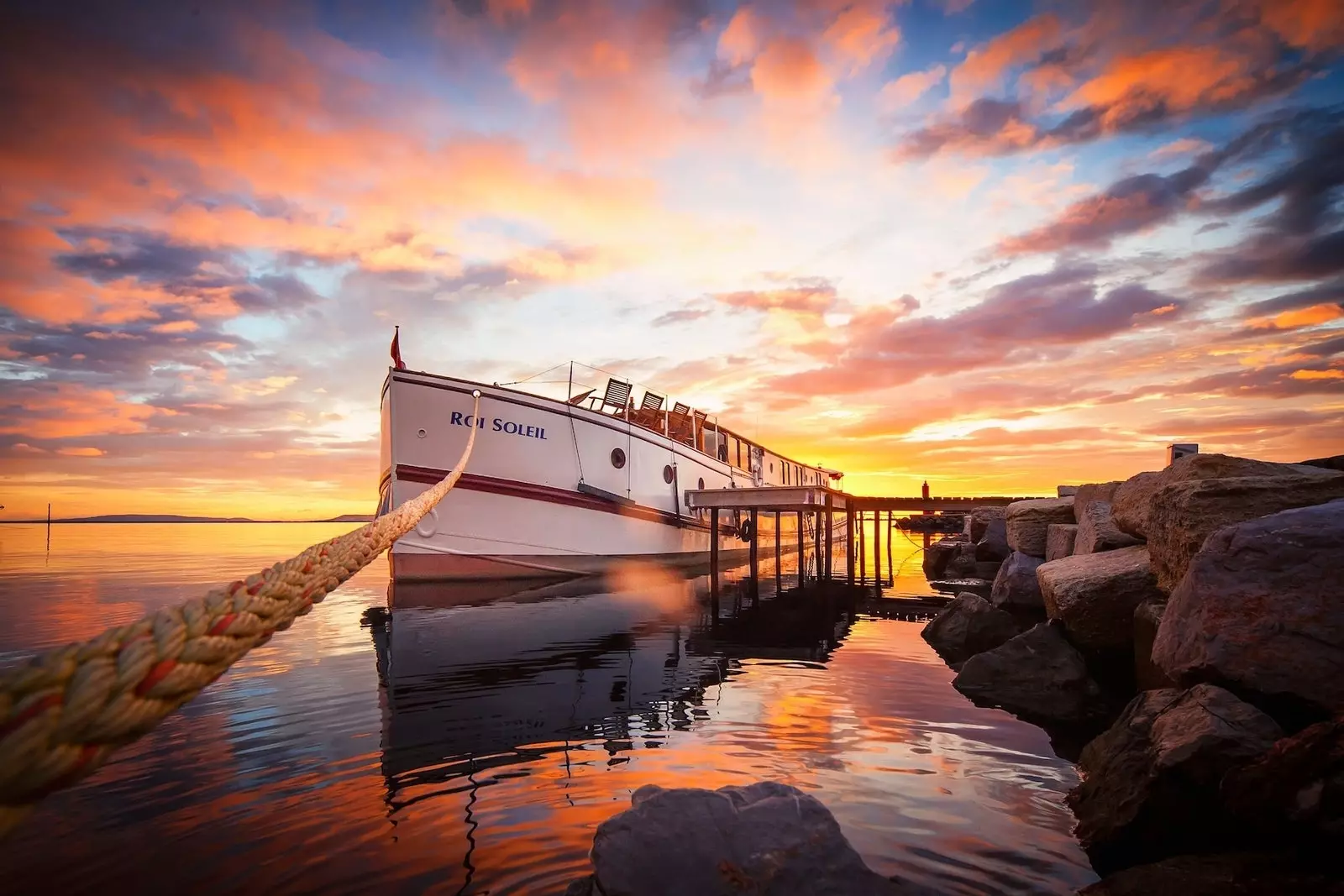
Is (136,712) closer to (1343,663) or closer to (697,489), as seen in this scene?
(1343,663)

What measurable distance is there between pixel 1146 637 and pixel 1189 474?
198cm

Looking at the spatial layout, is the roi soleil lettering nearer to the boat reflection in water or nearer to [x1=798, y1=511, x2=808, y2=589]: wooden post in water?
the boat reflection in water

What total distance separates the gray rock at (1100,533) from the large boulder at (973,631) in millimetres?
1633

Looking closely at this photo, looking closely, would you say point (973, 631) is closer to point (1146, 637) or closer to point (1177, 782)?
point (1146, 637)

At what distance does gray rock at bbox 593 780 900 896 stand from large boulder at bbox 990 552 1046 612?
11.2m

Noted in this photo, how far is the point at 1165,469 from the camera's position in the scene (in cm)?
826

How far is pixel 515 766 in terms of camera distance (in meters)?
5.79

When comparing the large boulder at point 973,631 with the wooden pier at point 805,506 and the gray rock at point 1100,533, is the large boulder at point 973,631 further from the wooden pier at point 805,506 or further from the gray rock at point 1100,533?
the wooden pier at point 805,506

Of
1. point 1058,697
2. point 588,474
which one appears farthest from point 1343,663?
point 588,474

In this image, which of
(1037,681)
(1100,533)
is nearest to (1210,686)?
(1037,681)

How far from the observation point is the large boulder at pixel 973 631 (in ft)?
34.7

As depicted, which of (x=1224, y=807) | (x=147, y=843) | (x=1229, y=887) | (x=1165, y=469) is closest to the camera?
(x=1229, y=887)

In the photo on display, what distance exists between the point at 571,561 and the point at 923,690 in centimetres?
1427

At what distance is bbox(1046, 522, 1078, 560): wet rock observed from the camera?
12227 mm
